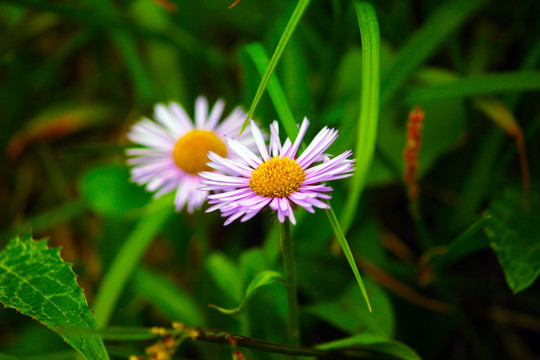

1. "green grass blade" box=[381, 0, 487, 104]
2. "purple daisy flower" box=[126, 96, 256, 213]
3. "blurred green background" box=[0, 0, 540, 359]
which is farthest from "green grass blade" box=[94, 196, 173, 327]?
"green grass blade" box=[381, 0, 487, 104]

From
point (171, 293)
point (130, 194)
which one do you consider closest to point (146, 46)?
point (130, 194)

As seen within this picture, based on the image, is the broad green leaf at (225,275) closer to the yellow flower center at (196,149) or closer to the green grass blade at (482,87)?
the yellow flower center at (196,149)

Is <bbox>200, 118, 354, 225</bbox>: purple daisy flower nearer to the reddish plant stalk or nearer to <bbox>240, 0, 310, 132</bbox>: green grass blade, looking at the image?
<bbox>240, 0, 310, 132</bbox>: green grass blade

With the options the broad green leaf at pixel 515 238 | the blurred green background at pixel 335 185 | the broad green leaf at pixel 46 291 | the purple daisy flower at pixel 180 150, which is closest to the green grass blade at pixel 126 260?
the blurred green background at pixel 335 185

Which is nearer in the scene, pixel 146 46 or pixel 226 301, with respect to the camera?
pixel 226 301

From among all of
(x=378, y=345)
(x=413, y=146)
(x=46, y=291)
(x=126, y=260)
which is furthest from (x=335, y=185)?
(x=46, y=291)

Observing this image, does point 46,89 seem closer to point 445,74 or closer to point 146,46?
point 146,46

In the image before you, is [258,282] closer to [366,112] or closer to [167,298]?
[366,112]
